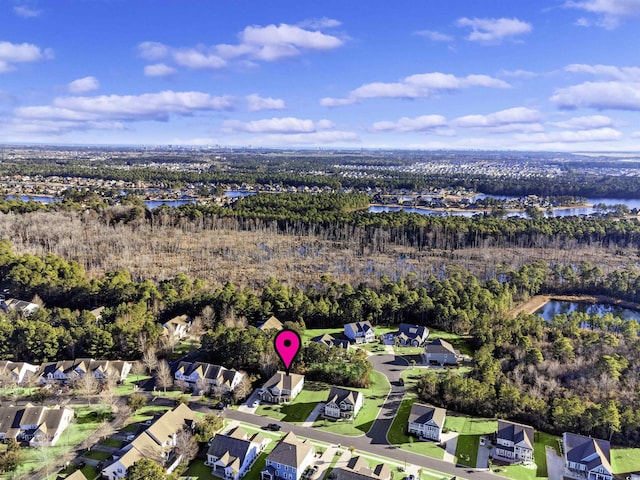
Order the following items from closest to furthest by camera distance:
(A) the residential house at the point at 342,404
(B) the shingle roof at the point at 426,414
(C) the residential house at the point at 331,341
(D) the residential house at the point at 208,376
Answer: (B) the shingle roof at the point at 426,414 → (A) the residential house at the point at 342,404 → (D) the residential house at the point at 208,376 → (C) the residential house at the point at 331,341

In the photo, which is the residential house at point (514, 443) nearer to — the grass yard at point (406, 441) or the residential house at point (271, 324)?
the grass yard at point (406, 441)

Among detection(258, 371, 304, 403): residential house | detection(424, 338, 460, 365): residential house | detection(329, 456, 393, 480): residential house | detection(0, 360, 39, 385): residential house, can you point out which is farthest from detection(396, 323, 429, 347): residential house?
detection(0, 360, 39, 385): residential house

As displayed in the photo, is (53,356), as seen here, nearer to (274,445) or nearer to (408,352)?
(274,445)

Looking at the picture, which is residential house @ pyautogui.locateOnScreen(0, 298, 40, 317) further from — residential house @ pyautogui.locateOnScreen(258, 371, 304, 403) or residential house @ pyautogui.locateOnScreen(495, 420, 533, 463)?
residential house @ pyautogui.locateOnScreen(495, 420, 533, 463)

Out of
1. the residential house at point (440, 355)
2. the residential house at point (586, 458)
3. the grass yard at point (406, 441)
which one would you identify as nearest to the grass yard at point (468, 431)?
the grass yard at point (406, 441)

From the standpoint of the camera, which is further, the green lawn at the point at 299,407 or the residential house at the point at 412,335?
the residential house at the point at 412,335

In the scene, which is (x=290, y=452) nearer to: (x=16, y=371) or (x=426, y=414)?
(x=426, y=414)
